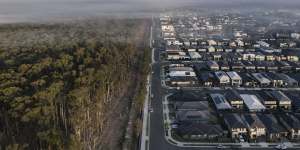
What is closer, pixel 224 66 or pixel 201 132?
pixel 201 132

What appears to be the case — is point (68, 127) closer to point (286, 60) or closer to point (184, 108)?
point (184, 108)

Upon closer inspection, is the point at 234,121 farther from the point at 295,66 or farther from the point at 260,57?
the point at 260,57

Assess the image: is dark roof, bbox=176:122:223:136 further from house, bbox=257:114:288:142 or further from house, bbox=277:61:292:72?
house, bbox=277:61:292:72

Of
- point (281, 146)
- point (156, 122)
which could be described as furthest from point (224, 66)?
point (281, 146)

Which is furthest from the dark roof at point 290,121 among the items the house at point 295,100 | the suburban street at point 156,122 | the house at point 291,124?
the suburban street at point 156,122

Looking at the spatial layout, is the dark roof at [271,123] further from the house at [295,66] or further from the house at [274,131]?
the house at [295,66]

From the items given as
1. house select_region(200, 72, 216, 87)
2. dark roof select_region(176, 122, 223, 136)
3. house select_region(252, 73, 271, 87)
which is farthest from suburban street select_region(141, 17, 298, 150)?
house select_region(252, 73, 271, 87)
